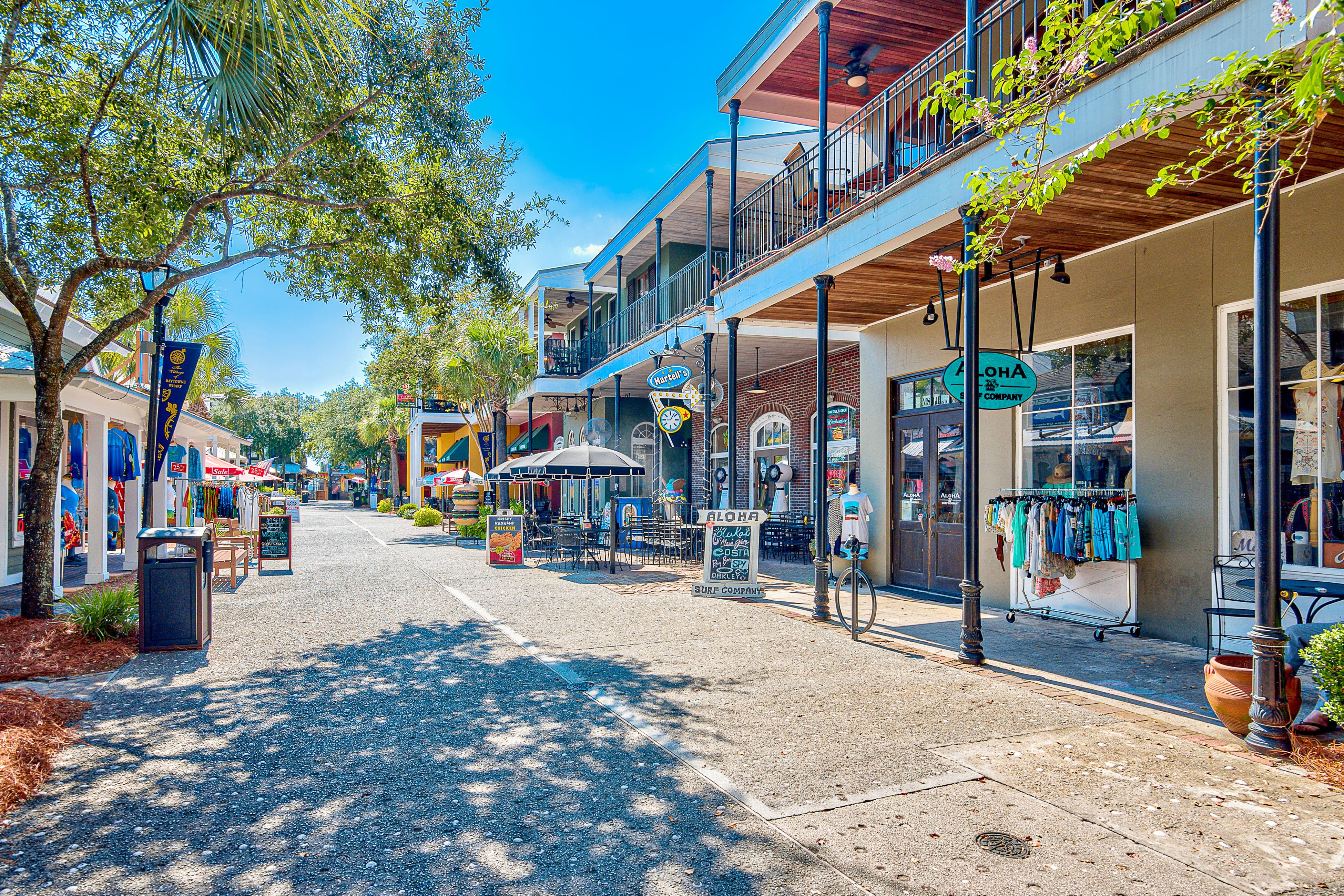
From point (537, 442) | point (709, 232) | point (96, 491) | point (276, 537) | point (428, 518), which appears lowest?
point (428, 518)

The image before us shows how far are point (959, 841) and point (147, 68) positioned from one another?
31.3 feet

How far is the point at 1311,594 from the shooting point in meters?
5.78

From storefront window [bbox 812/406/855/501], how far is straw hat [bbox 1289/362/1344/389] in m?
8.30

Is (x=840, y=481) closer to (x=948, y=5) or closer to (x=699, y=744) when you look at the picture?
(x=948, y=5)

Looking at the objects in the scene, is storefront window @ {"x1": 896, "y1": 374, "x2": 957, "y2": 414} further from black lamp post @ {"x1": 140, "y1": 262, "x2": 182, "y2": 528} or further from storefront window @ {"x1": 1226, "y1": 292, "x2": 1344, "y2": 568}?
black lamp post @ {"x1": 140, "y1": 262, "x2": 182, "y2": 528}

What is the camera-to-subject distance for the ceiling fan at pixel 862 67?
10836 mm

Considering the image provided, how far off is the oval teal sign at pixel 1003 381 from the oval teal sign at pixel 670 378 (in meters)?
6.88

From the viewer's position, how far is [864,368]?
40.2 feet

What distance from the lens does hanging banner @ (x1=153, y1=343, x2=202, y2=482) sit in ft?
33.6

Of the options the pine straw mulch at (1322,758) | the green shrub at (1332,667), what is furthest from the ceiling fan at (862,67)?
the pine straw mulch at (1322,758)

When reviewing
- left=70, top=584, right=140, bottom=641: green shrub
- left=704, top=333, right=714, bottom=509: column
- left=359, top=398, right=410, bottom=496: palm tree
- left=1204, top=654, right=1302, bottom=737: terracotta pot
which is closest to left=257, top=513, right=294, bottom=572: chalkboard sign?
left=70, top=584, right=140, bottom=641: green shrub

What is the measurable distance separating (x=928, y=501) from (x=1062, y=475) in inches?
81.9

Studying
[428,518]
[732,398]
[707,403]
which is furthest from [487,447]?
[732,398]

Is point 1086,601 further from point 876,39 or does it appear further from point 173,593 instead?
point 173,593
